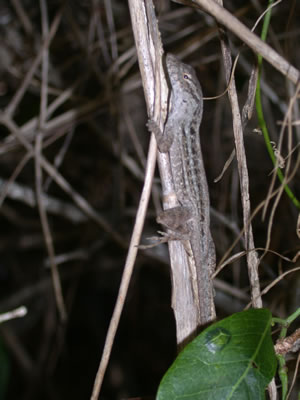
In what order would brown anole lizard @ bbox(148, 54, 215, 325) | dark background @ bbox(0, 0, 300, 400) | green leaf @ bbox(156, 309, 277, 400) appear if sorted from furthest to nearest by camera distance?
dark background @ bbox(0, 0, 300, 400)
brown anole lizard @ bbox(148, 54, 215, 325)
green leaf @ bbox(156, 309, 277, 400)

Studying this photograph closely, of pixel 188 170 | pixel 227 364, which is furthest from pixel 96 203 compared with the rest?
pixel 227 364

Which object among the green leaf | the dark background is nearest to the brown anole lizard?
the green leaf

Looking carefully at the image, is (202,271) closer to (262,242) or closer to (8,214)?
(262,242)

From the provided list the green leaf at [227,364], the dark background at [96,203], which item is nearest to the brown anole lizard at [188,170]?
the green leaf at [227,364]

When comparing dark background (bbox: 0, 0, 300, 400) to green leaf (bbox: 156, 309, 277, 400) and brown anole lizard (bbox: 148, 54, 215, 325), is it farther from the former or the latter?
green leaf (bbox: 156, 309, 277, 400)

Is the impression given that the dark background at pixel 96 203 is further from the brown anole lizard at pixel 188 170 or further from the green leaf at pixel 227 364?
the green leaf at pixel 227 364

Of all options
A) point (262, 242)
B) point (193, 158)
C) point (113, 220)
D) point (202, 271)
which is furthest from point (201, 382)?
point (262, 242)
